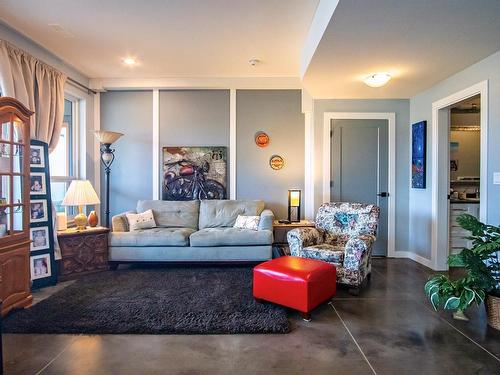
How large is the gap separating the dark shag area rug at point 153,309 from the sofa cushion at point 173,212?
97 cm

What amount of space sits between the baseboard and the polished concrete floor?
4.96ft

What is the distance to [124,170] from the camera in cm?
469

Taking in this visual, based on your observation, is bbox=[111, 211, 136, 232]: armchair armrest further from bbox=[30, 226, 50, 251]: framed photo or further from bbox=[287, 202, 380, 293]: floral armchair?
bbox=[287, 202, 380, 293]: floral armchair


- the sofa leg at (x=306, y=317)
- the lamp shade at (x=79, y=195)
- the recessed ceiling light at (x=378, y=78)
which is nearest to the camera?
the sofa leg at (x=306, y=317)

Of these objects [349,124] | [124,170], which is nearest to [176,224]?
[124,170]

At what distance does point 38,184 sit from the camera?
3.13 metres

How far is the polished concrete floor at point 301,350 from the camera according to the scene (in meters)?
1.80

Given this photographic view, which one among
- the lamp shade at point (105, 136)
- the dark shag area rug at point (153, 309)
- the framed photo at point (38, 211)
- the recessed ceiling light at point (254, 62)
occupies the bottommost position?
the dark shag area rug at point (153, 309)

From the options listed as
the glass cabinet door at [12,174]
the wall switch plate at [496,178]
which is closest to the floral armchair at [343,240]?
the wall switch plate at [496,178]

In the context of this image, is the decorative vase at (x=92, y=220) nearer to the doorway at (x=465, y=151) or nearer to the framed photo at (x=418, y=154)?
the framed photo at (x=418, y=154)

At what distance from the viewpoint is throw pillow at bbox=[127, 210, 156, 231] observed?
398cm

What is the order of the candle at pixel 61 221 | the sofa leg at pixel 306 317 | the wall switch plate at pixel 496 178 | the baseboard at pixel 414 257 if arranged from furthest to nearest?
the baseboard at pixel 414 257, the candle at pixel 61 221, the wall switch plate at pixel 496 178, the sofa leg at pixel 306 317

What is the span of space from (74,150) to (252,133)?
2.75 metres

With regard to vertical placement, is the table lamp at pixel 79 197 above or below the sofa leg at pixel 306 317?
above
